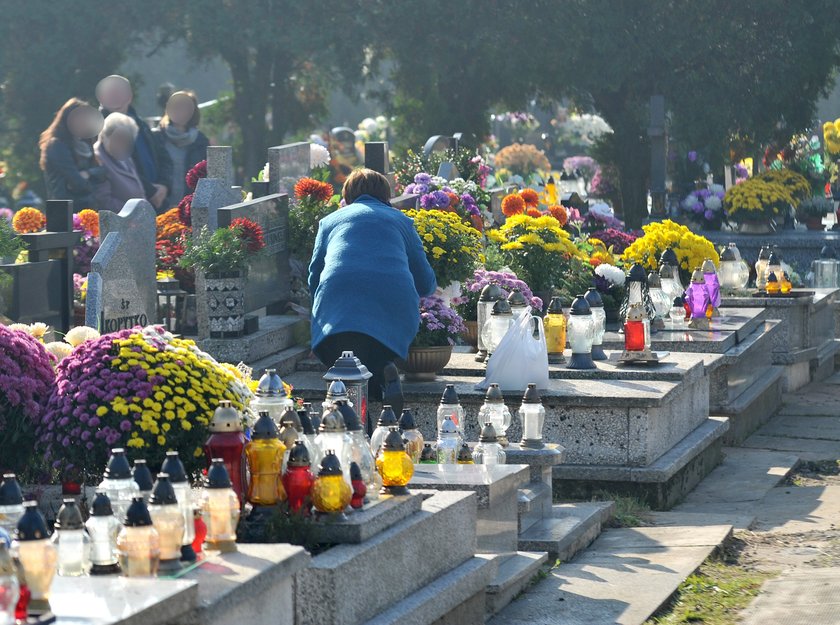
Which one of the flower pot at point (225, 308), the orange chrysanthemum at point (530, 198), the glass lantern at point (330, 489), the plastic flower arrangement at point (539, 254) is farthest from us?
the orange chrysanthemum at point (530, 198)

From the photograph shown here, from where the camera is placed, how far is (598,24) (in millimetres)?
23781

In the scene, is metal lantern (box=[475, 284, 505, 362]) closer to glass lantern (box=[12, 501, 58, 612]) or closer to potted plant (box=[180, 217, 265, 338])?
potted plant (box=[180, 217, 265, 338])

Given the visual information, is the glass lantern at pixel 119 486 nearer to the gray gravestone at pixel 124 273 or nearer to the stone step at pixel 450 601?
the stone step at pixel 450 601

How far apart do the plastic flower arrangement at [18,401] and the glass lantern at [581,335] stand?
13.5 feet

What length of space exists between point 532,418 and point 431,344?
5.71ft

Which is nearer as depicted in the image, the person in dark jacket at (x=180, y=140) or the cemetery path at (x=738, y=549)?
the cemetery path at (x=738, y=549)

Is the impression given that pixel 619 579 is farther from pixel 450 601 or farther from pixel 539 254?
pixel 539 254

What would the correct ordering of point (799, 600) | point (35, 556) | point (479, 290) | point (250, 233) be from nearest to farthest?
1. point (35, 556)
2. point (799, 600)
3. point (250, 233)
4. point (479, 290)

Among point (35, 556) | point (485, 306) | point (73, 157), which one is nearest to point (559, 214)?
point (73, 157)

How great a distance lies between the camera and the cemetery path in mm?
6867

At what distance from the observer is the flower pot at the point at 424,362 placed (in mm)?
9891

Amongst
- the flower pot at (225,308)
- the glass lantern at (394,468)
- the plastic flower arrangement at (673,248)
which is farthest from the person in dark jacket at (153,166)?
the glass lantern at (394,468)

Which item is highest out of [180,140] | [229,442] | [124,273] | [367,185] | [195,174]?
[180,140]

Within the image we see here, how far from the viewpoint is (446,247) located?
11.0 metres
